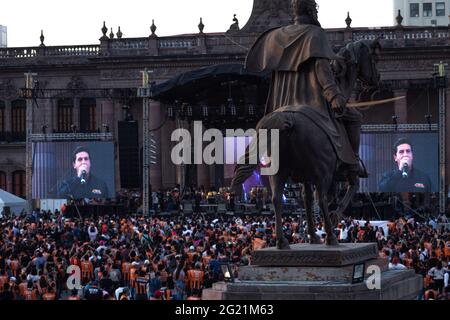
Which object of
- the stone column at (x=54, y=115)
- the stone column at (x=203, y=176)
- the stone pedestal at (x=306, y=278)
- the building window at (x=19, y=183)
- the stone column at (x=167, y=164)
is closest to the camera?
the stone pedestal at (x=306, y=278)

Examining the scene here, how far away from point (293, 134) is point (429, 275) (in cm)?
829

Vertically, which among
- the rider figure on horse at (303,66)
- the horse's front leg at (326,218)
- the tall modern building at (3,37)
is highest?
the tall modern building at (3,37)

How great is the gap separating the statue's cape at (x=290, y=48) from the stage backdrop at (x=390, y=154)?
31608mm

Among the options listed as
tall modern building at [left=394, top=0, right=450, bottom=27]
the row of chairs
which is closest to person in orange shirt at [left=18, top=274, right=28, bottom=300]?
the row of chairs

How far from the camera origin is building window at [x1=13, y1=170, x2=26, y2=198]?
6341cm

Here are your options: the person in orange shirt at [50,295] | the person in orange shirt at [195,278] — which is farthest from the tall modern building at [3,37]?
the person in orange shirt at [50,295]

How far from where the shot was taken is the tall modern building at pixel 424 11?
110 meters

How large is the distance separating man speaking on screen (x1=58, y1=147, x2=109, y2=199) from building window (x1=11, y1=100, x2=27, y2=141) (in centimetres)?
1810

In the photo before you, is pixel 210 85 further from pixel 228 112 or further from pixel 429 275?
pixel 429 275

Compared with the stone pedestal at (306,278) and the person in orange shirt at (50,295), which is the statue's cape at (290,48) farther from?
the person in orange shirt at (50,295)

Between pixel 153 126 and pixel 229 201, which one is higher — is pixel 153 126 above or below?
above
